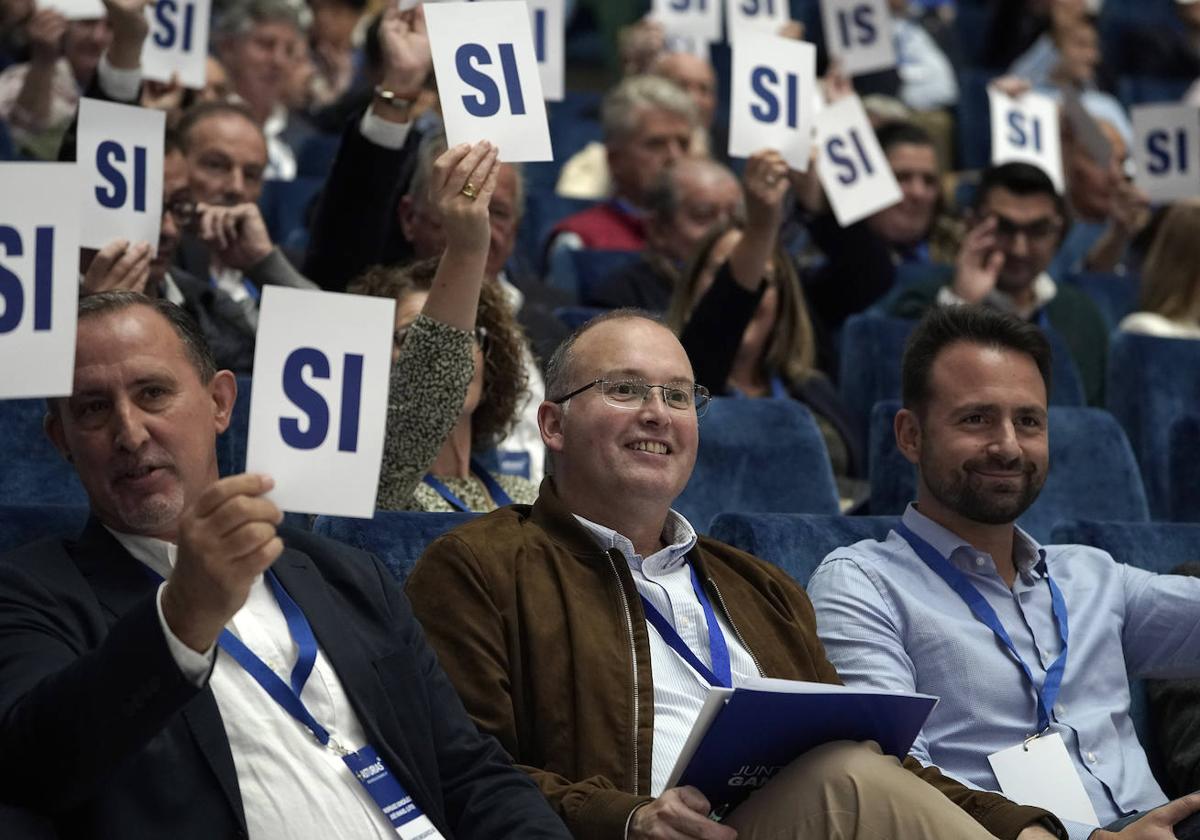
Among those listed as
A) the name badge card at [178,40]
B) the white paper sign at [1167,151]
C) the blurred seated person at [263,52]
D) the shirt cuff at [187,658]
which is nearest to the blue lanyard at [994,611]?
the shirt cuff at [187,658]

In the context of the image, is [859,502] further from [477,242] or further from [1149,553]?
[477,242]

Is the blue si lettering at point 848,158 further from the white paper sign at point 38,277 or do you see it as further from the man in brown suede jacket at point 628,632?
the white paper sign at point 38,277

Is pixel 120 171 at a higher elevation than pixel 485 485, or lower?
higher

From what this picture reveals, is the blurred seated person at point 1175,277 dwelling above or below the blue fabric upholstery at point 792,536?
above

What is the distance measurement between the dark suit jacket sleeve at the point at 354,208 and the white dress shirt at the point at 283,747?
5.06ft

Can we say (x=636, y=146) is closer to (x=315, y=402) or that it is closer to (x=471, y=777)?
(x=471, y=777)

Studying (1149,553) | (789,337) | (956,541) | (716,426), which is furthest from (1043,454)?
(789,337)

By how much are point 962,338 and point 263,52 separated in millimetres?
3605

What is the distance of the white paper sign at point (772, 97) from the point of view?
4.02 metres

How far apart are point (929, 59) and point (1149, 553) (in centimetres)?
508

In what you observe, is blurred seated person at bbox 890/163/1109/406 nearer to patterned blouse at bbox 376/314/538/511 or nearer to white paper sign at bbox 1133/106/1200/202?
white paper sign at bbox 1133/106/1200/202

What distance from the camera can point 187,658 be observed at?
1.90 m

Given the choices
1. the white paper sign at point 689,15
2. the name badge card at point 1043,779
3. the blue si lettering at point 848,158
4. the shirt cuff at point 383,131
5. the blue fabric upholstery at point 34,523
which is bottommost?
the name badge card at point 1043,779

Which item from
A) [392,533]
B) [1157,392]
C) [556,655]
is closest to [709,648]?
[556,655]
